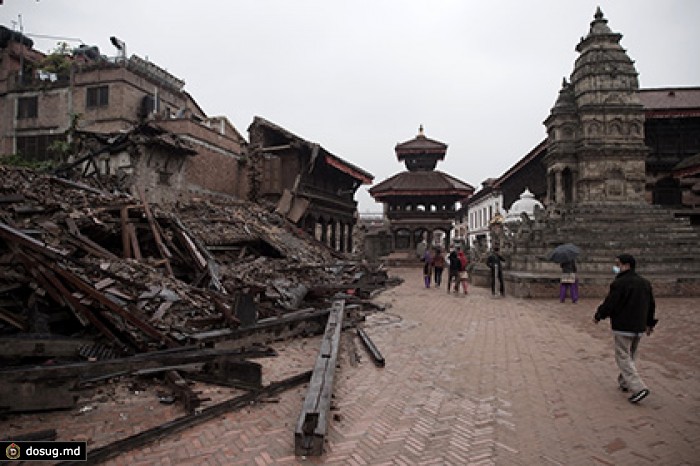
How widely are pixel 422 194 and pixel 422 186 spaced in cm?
85

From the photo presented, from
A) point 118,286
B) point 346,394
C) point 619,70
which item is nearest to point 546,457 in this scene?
point 346,394

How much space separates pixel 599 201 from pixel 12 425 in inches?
814

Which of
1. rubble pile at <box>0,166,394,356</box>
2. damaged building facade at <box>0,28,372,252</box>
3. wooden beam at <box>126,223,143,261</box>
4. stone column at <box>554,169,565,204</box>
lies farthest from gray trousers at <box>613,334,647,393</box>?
stone column at <box>554,169,565,204</box>

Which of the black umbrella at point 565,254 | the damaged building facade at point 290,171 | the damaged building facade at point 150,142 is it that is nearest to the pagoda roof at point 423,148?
the damaged building facade at point 150,142

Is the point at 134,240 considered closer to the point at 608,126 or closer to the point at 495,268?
the point at 495,268

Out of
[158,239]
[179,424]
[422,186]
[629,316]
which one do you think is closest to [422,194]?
[422,186]

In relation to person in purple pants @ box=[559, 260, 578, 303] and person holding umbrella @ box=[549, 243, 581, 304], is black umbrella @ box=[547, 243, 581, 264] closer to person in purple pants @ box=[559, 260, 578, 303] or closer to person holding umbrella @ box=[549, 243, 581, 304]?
person holding umbrella @ box=[549, 243, 581, 304]

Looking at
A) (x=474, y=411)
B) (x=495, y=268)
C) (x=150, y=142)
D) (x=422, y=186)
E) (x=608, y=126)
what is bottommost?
(x=474, y=411)

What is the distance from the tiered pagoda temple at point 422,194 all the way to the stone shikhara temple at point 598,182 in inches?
477

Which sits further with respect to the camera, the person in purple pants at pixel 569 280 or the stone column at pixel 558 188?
the stone column at pixel 558 188

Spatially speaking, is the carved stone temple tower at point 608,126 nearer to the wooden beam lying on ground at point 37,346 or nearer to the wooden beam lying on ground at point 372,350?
Answer: the wooden beam lying on ground at point 372,350

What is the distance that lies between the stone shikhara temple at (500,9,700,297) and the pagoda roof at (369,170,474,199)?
1154 cm

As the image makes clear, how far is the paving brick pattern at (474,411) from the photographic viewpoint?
331 centimetres

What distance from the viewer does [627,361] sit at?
454cm
